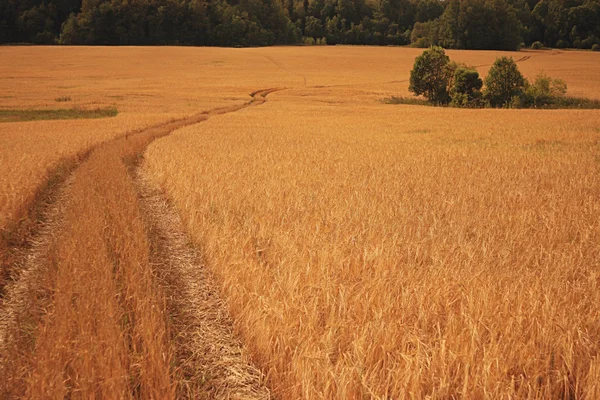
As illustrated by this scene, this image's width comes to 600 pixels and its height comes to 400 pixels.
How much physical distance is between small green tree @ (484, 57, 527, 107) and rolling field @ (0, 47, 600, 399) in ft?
100

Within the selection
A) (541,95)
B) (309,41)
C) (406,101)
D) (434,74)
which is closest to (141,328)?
(541,95)

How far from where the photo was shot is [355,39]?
137 metres

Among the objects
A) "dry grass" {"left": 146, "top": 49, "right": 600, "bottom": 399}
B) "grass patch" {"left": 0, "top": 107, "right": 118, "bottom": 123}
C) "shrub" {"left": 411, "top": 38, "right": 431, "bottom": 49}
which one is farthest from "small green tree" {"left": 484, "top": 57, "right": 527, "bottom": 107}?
"shrub" {"left": 411, "top": 38, "right": 431, "bottom": 49}

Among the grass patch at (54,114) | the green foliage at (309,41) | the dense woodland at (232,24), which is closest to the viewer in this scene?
the grass patch at (54,114)

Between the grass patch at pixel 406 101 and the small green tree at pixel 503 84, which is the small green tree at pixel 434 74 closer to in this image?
the grass patch at pixel 406 101

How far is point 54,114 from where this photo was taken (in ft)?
109

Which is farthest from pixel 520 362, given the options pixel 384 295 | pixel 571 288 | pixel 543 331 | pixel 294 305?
pixel 294 305

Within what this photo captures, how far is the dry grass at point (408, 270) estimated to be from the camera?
2.93 m

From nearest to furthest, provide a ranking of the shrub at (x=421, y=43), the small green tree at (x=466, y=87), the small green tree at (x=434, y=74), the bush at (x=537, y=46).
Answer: the small green tree at (x=466, y=87) < the small green tree at (x=434, y=74) < the bush at (x=537, y=46) < the shrub at (x=421, y=43)

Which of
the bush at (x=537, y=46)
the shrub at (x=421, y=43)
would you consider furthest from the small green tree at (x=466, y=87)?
the bush at (x=537, y=46)

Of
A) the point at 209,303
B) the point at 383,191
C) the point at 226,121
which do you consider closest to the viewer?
the point at 209,303

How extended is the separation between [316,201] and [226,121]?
68.8 ft

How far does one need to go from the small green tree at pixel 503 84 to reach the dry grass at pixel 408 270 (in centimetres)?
3251

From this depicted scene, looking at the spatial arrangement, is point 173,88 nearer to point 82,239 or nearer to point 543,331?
point 82,239
